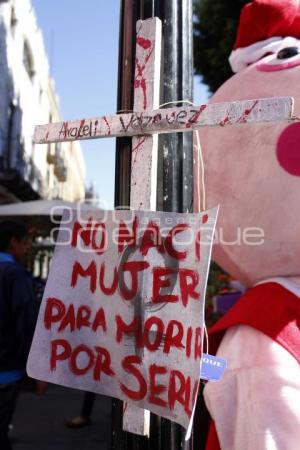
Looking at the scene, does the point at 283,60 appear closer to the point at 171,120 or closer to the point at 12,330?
the point at 171,120

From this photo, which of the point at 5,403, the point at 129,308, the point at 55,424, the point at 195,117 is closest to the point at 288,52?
the point at 195,117

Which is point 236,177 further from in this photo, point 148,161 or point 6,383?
point 6,383

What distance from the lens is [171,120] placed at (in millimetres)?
1457

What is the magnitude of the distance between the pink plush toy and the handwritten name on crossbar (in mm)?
660

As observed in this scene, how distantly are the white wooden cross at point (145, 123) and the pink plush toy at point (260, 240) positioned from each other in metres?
0.38

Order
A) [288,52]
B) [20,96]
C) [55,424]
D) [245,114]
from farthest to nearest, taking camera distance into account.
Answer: [20,96], [55,424], [288,52], [245,114]

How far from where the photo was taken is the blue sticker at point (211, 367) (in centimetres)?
141

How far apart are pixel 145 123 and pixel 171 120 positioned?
0.28 feet

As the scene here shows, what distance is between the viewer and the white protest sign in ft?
4.48

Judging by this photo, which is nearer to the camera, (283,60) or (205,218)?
(205,218)

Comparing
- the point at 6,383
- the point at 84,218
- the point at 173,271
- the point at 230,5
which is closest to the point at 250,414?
the point at 173,271

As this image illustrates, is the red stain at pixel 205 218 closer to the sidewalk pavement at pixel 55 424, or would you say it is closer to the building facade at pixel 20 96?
the sidewalk pavement at pixel 55 424

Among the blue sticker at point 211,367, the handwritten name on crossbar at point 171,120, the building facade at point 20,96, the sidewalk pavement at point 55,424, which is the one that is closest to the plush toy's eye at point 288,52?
the handwritten name on crossbar at point 171,120

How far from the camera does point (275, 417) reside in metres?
1.60
